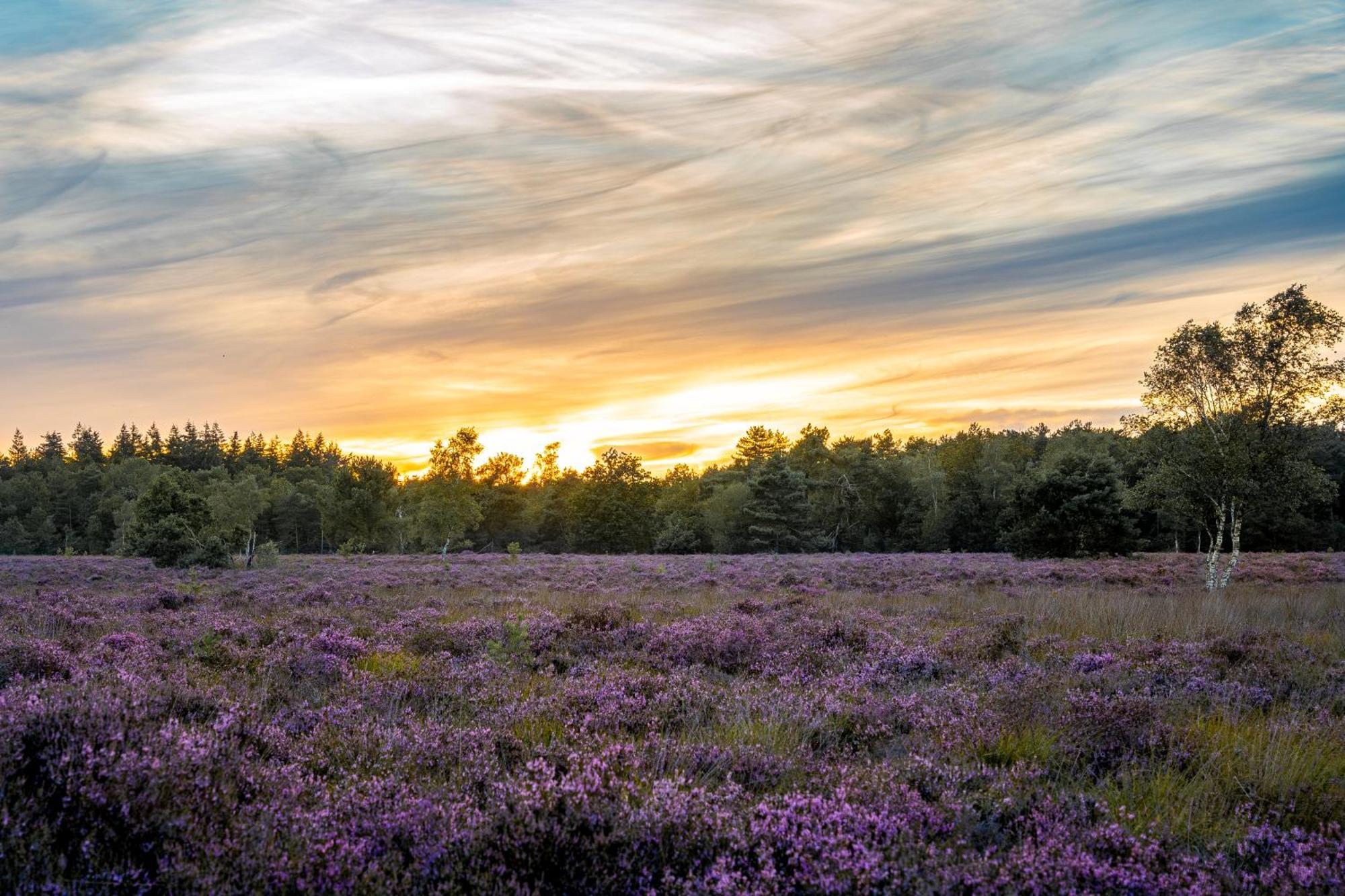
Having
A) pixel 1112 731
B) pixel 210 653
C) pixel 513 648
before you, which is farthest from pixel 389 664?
pixel 1112 731

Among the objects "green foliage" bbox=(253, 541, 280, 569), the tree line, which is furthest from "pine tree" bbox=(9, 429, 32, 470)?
"green foliage" bbox=(253, 541, 280, 569)

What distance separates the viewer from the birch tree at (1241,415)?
1856 centimetres

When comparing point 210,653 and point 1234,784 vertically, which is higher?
point 210,653

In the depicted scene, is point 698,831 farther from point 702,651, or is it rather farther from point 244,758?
point 702,651

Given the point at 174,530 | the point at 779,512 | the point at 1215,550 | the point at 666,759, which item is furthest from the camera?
the point at 779,512

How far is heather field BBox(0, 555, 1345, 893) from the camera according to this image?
286 cm

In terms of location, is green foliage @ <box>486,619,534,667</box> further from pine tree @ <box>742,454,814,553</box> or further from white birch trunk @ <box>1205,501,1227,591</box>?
pine tree @ <box>742,454,814,553</box>

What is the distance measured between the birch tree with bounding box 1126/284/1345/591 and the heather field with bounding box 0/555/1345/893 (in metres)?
10.9

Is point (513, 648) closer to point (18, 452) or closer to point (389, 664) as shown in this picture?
point (389, 664)

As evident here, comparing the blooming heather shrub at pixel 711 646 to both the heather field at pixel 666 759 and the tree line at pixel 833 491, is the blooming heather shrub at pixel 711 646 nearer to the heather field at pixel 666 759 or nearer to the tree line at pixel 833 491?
the heather field at pixel 666 759

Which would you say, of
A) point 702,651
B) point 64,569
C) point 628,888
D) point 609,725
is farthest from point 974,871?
point 64,569

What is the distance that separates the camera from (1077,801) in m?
3.71

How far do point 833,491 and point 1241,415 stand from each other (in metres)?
58.0

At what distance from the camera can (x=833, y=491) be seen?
253ft
